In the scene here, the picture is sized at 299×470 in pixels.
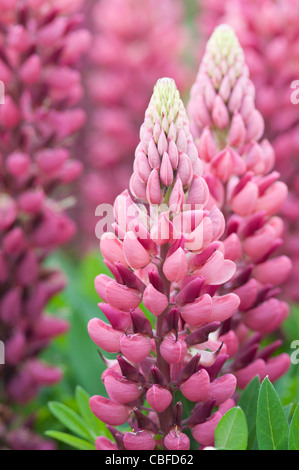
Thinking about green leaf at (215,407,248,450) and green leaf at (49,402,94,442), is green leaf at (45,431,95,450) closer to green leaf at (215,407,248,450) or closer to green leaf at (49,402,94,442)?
green leaf at (49,402,94,442)

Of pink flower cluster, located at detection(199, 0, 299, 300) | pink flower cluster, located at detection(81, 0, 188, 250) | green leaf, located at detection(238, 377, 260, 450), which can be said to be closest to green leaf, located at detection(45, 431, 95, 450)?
green leaf, located at detection(238, 377, 260, 450)

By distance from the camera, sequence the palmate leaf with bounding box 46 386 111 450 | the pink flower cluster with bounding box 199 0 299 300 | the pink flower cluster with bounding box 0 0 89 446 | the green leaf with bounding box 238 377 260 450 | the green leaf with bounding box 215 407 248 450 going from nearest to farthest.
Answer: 1. the green leaf with bounding box 215 407 248 450
2. the green leaf with bounding box 238 377 260 450
3. the palmate leaf with bounding box 46 386 111 450
4. the pink flower cluster with bounding box 0 0 89 446
5. the pink flower cluster with bounding box 199 0 299 300

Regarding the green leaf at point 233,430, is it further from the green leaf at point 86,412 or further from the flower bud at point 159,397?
the green leaf at point 86,412

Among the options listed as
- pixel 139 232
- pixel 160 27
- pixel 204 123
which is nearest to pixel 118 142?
pixel 160 27

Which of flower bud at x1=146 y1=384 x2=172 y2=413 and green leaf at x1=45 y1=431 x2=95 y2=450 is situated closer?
flower bud at x1=146 y1=384 x2=172 y2=413

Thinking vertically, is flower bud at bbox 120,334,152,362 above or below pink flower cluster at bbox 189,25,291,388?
below
